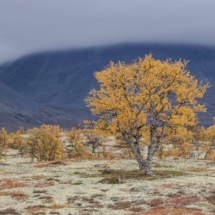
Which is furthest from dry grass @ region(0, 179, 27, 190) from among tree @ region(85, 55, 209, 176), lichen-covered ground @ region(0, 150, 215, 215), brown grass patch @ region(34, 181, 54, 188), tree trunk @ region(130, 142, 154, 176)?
tree trunk @ region(130, 142, 154, 176)

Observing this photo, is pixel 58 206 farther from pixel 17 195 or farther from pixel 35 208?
pixel 17 195

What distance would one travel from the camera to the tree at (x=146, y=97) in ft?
151

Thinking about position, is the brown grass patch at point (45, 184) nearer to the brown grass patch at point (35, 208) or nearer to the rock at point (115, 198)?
the rock at point (115, 198)

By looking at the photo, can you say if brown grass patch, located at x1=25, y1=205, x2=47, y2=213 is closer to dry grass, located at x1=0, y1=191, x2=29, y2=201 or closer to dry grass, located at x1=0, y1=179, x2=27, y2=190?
dry grass, located at x1=0, y1=191, x2=29, y2=201

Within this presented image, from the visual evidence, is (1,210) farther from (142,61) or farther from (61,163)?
(61,163)

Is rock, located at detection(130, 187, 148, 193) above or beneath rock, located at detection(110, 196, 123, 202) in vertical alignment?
above

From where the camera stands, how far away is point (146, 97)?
46.2 metres

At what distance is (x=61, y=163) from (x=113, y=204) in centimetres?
4120

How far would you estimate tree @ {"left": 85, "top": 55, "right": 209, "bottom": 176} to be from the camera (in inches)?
1813

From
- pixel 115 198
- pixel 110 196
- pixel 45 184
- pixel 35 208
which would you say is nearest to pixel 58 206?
pixel 35 208

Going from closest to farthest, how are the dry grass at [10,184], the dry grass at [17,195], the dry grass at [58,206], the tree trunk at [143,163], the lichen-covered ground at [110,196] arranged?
the lichen-covered ground at [110,196] < the dry grass at [58,206] < the dry grass at [17,195] < the dry grass at [10,184] < the tree trunk at [143,163]

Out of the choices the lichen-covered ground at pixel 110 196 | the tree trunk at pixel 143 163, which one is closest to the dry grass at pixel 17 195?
the lichen-covered ground at pixel 110 196

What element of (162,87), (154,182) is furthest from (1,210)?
(162,87)

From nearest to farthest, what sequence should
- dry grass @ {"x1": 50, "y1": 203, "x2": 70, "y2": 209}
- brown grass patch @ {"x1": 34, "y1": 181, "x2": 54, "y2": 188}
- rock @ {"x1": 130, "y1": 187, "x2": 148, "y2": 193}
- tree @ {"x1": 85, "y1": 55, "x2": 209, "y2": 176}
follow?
dry grass @ {"x1": 50, "y1": 203, "x2": 70, "y2": 209} → rock @ {"x1": 130, "y1": 187, "x2": 148, "y2": 193} → brown grass patch @ {"x1": 34, "y1": 181, "x2": 54, "y2": 188} → tree @ {"x1": 85, "y1": 55, "x2": 209, "y2": 176}
